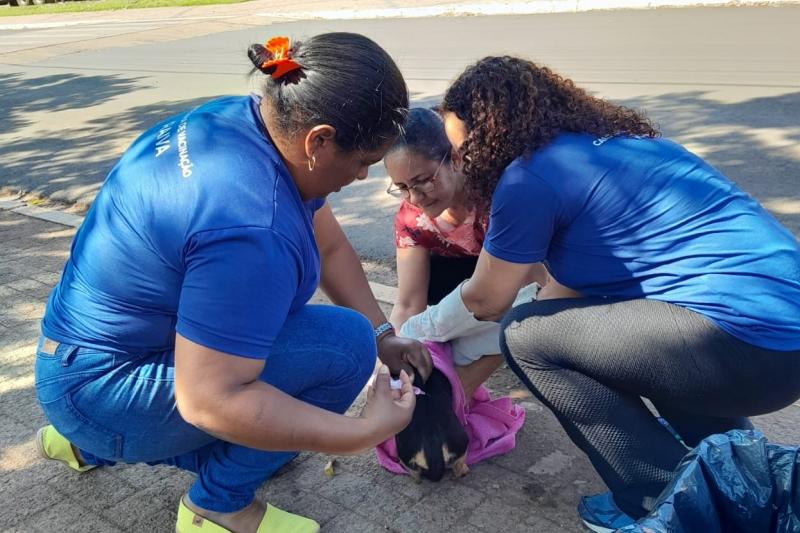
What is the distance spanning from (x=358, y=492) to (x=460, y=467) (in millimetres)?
306

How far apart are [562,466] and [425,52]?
8515mm

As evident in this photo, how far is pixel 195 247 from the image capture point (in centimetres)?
169

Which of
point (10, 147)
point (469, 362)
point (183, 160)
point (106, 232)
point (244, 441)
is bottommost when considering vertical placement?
point (10, 147)

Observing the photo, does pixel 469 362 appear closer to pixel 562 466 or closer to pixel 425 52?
pixel 562 466

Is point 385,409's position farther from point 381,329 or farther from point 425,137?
point 425,137

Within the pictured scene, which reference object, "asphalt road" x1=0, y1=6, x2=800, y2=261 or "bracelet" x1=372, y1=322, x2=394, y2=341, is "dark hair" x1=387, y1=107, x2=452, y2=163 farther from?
"asphalt road" x1=0, y1=6, x2=800, y2=261

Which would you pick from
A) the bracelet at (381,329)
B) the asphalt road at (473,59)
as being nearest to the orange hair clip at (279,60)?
the bracelet at (381,329)

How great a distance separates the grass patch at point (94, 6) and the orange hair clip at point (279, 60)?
67.5 feet

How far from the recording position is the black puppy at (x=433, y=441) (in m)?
2.42

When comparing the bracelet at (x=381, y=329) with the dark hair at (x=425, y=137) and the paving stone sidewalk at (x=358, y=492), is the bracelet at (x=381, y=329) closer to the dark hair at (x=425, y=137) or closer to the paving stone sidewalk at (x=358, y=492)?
the paving stone sidewalk at (x=358, y=492)

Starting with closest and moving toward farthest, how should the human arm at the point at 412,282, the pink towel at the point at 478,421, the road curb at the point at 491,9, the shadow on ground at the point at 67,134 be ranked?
1. the pink towel at the point at 478,421
2. the human arm at the point at 412,282
3. the shadow on ground at the point at 67,134
4. the road curb at the point at 491,9

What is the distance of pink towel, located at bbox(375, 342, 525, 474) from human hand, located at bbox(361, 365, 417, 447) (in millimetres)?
416

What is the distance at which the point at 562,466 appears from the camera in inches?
98.9

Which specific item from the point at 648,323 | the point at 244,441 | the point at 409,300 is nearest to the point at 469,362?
the point at 409,300
